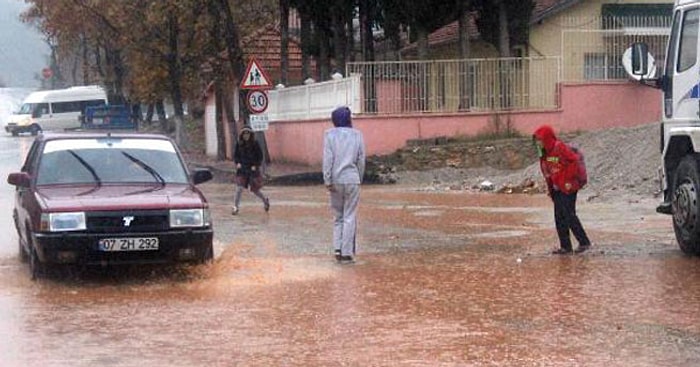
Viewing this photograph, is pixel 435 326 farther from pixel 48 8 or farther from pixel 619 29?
pixel 48 8

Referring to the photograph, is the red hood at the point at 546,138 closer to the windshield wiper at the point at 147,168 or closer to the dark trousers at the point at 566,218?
the dark trousers at the point at 566,218

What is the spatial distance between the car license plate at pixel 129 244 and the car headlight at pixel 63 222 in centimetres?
26

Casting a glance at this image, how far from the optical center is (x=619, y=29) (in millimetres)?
33344

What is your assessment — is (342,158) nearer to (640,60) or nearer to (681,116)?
(640,60)

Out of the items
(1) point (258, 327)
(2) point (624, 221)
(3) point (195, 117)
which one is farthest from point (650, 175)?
(3) point (195, 117)

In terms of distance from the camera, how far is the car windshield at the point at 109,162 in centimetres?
1345

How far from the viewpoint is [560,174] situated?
46.8 feet

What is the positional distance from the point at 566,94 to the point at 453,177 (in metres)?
4.45

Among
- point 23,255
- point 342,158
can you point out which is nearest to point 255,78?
point 23,255

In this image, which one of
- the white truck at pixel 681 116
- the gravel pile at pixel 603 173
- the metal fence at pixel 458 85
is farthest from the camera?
the metal fence at pixel 458 85

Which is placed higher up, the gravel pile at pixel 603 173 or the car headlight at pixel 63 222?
the car headlight at pixel 63 222

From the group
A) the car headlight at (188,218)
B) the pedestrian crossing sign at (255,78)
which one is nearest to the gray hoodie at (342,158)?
the car headlight at (188,218)

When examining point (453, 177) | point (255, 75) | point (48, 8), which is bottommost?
point (453, 177)

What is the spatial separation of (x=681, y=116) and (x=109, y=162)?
6333mm
